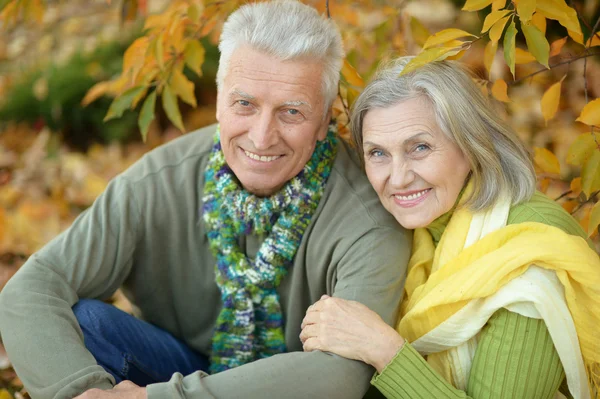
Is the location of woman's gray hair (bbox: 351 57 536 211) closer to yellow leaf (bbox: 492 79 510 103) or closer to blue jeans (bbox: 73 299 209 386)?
yellow leaf (bbox: 492 79 510 103)

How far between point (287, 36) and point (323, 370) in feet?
3.11

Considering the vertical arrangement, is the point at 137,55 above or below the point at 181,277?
above

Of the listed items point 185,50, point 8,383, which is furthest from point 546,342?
point 8,383

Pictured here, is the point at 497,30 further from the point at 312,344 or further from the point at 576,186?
the point at 312,344

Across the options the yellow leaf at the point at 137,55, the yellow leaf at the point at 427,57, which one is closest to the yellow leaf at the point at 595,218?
the yellow leaf at the point at 427,57

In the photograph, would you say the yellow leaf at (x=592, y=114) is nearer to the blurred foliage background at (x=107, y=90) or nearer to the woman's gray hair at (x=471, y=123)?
the woman's gray hair at (x=471, y=123)

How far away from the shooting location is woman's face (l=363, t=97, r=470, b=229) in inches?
83.3

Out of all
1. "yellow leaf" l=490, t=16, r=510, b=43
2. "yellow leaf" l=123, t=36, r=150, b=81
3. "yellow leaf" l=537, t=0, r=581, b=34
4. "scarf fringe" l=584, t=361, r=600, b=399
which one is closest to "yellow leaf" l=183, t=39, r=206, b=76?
"yellow leaf" l=123, t=36, r=150, b=81

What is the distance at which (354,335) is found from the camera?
6.71 feet

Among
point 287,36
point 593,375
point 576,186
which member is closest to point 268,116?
point 287,36

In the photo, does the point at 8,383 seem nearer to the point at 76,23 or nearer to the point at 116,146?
the point at 116,146

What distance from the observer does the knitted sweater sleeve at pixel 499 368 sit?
198 centimetres

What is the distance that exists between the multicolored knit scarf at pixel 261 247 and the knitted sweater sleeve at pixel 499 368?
0.52 m

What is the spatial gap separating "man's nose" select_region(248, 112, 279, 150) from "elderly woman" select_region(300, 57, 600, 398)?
10.3 inches
